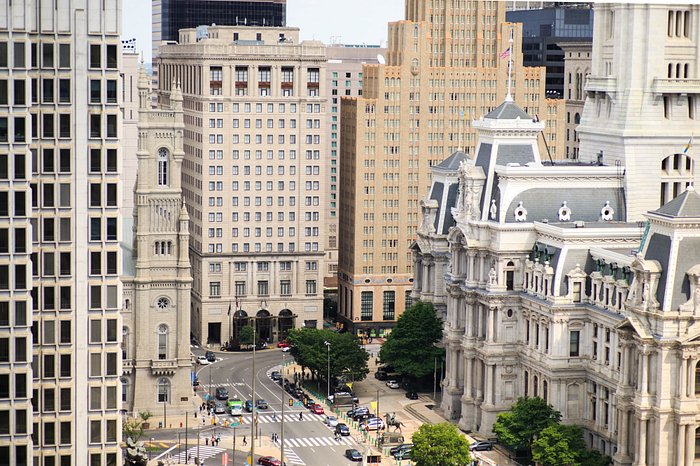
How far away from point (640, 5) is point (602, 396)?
3791cm

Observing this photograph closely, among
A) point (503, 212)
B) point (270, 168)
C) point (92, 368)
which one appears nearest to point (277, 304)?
point (270, 168)

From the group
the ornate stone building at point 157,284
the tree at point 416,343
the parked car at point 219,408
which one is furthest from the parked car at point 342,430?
the ornate stone building at point 157,284

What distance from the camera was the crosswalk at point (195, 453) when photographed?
145m

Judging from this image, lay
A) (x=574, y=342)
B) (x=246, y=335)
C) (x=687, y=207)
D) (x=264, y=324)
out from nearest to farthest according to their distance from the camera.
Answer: (x=687, y=207) < (x=574, y=342) < (x=246, y=335) < (x=264, y=324)

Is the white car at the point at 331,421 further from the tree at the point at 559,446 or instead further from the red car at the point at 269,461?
the tree at the point at 559,446

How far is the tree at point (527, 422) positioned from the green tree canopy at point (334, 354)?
27813 mm

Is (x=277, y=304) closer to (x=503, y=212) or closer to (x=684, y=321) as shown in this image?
(x=503, y=212)

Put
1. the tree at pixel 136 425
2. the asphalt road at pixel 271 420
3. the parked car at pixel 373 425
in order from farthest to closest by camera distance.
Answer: the parked car at pixel 373 425 → the asphalt road at pixel 271 420 → the tree at pixel 136 425

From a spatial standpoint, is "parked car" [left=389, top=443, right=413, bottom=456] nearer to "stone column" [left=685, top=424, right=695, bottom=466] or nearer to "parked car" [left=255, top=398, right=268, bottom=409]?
"parked car" [left=255, top=398, right=268, bottom=409]

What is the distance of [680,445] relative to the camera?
428 ft

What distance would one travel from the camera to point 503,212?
153500 millimetres

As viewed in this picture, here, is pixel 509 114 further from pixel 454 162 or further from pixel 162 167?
pixel 162 167

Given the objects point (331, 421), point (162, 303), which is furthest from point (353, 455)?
point (162, 303)

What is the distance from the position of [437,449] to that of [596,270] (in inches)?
863
